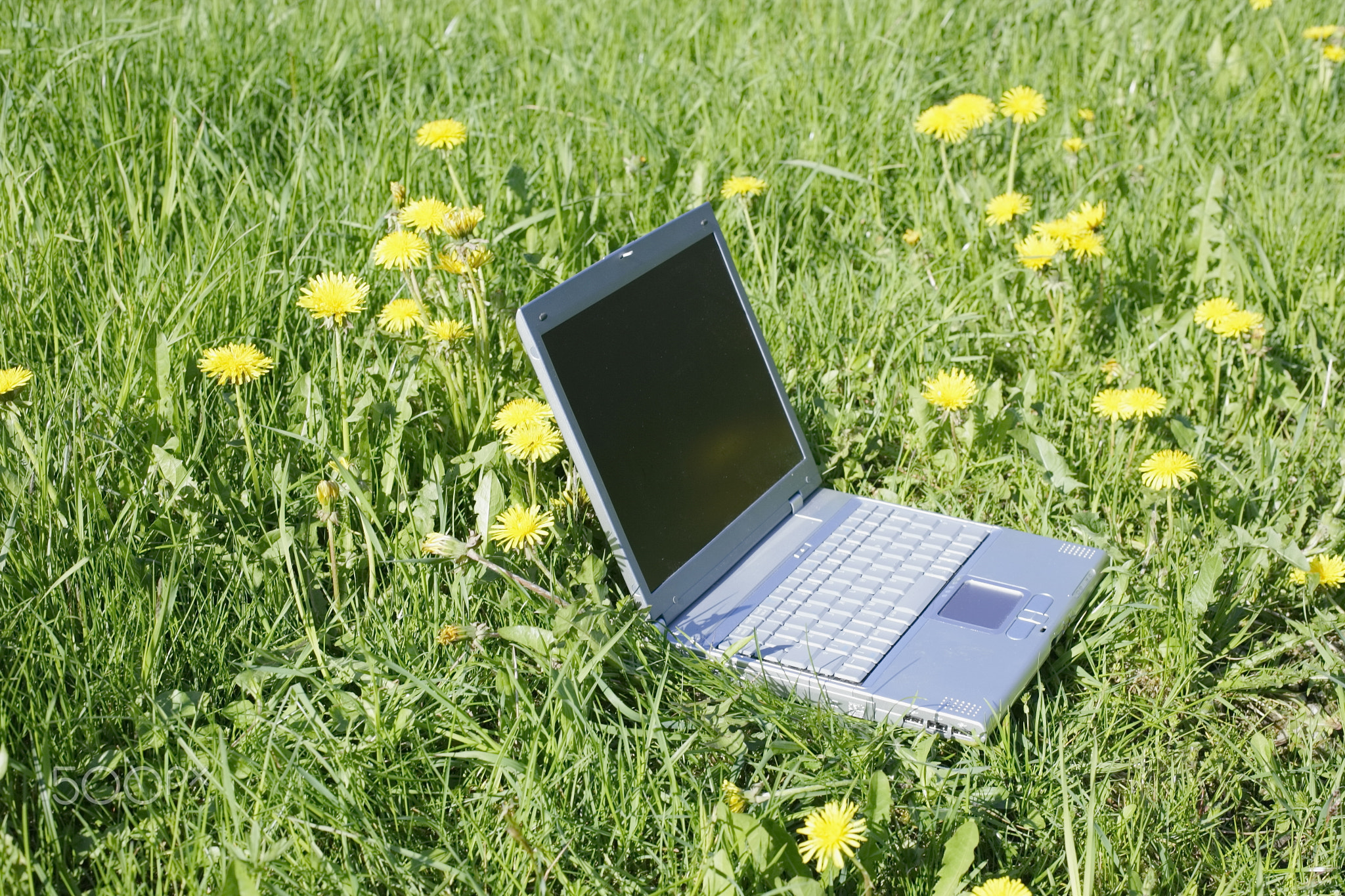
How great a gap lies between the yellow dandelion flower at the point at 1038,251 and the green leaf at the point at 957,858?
58.5 inches

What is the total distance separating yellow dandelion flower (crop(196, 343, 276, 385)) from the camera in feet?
6.46

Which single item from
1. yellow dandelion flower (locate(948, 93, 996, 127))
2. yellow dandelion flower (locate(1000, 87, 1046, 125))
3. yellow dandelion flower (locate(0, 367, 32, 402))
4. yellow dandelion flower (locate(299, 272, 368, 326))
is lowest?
yellow dandelion flower (locate(1000, 87, 1046, 125))

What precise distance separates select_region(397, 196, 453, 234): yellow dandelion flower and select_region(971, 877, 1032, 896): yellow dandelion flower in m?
1.46

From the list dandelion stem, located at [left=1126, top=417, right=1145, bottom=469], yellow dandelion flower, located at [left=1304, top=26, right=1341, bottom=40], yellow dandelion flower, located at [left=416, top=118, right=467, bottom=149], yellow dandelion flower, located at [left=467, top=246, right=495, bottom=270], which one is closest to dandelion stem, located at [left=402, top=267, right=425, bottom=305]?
yellow dandelion flower, located at [left=467, top=246, right=495, bottom=270]

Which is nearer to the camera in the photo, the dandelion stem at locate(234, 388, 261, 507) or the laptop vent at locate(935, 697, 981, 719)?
the laptop vent at locate(935, 697, 981, 719)

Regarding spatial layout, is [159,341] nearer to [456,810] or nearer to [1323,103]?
[456,810]

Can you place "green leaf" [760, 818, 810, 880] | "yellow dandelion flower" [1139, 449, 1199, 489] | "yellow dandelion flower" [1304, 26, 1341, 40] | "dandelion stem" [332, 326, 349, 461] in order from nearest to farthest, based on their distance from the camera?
"green leaf" [760, 818, 810, 880] < "dandelion stem" [332, 326, 349, 461] < "yellow dandelion flower" [1139, 449, 1199, 489] < "yellow dandelion flower" [1304, 26, 1341, 40]

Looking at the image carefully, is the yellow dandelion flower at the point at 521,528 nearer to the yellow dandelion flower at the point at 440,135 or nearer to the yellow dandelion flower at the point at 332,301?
the yellow dandelion flower at the point at 332,301

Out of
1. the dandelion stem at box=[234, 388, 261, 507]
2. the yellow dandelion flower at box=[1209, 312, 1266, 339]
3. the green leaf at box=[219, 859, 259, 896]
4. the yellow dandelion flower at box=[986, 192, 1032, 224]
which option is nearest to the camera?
the green leaf at box=[219, 859, 259, 896]

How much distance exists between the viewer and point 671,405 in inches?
79.1

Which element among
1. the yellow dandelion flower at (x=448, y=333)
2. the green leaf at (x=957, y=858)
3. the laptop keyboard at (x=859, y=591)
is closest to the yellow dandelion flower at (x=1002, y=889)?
the green leaf at (x=957, y=858)

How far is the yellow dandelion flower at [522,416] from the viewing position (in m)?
2.02

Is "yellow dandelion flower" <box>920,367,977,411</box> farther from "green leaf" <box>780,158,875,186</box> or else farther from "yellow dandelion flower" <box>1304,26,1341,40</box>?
"yellow dandelion flower" <box>1304,26,1341,40</box>

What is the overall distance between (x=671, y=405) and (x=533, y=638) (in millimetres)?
466
